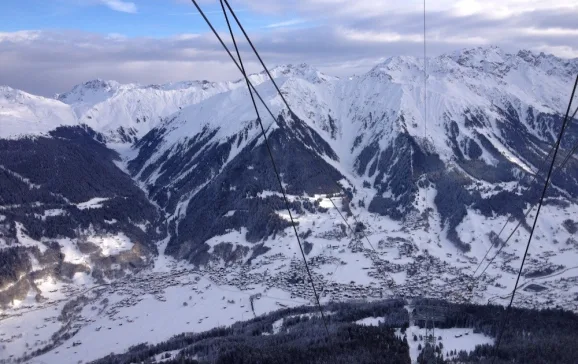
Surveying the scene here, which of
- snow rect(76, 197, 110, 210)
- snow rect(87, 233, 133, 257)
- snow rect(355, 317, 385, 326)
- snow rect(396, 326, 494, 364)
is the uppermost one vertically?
snow rect(76, 197, 110, 210)

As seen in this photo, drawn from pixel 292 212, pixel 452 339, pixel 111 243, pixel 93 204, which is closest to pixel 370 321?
pixel 452 339

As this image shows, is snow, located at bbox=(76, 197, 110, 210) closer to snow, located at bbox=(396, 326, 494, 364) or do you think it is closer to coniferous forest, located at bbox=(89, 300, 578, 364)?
coniferous forest, located at bbox=(89, 300, 578, 364)

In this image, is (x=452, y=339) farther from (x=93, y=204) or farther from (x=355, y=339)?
(x=93, y=204)

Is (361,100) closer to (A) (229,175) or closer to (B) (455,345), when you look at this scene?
(A) (229,175)

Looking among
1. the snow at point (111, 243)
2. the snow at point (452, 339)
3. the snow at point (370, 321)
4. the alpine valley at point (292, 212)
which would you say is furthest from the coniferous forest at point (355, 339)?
the snow at point (111, 243)

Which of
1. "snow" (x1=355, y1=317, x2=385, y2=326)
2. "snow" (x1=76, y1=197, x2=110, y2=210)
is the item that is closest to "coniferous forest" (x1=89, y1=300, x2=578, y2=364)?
"snow" (x1=355, y1=317, x2=385, y2=326)

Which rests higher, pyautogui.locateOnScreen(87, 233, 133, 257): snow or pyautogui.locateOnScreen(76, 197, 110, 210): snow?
pyautogui.locateOnScreen(76, 197, 110, 210): snow

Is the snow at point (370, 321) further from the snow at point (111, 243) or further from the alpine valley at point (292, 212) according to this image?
the snow at point (111, 243)

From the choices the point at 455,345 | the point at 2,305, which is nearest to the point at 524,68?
the point at 455,345

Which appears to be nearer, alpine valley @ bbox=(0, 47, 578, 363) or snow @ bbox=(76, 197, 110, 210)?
alpine valley @ bbox=(0, 47, 578, 363)
